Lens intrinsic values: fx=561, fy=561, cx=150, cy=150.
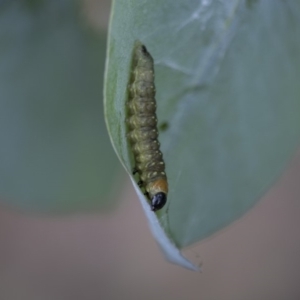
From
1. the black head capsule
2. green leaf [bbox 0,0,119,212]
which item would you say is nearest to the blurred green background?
green leaf [bbox 0,0,119,212]

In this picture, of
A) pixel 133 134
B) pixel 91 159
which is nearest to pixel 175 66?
pixel 133 134

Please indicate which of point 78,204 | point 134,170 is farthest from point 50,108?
point 134,170

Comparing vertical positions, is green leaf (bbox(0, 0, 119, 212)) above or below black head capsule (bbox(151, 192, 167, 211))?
below

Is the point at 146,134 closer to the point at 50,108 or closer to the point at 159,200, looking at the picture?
the point at 159,200

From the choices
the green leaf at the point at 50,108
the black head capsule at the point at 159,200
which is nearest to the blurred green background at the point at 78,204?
the green leaf at the point at 50,108

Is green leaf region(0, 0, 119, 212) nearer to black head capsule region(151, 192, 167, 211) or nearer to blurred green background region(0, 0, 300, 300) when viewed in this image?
blurred green background region(0, 0, 300, 300)

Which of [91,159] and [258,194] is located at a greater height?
[258,194]

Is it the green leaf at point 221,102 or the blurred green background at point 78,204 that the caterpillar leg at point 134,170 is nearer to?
the green leaf at point 221,102

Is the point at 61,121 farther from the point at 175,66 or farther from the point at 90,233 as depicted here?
the point at 90,233
